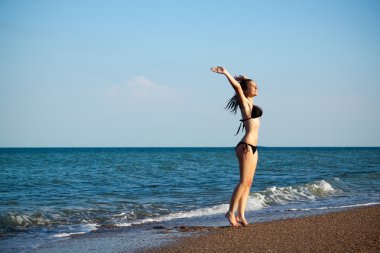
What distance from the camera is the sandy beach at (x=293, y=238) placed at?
19.6ft

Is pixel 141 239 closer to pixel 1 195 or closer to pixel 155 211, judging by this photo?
pixel 155 211

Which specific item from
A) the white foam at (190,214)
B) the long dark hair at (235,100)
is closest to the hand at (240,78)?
the long dark hair at (235,100)

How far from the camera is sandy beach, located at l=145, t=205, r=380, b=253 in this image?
597 centimetres

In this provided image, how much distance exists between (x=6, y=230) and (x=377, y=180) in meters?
15.9

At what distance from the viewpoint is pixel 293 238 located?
6555mm

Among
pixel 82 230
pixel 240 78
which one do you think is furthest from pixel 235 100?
pixel 82 230

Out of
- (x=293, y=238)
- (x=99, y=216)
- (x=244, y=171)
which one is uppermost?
(x=244, y=171)

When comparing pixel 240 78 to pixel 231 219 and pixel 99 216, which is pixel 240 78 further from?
pixel 99 216

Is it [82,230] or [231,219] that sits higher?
[231,219]

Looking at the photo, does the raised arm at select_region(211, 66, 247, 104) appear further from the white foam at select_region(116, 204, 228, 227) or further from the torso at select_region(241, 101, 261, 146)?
the white foam at select_region(116, 204, 228, 227)

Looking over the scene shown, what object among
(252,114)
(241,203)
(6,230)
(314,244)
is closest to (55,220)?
(6,230)

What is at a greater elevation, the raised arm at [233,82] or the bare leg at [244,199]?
the raised arm at [233,82]

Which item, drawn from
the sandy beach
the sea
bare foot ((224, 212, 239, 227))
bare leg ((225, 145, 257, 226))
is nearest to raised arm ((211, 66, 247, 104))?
bare leg ((225, 145, 257, 226))

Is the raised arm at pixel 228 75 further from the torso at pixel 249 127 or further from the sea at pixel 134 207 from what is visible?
the sea at pixel 134 207
